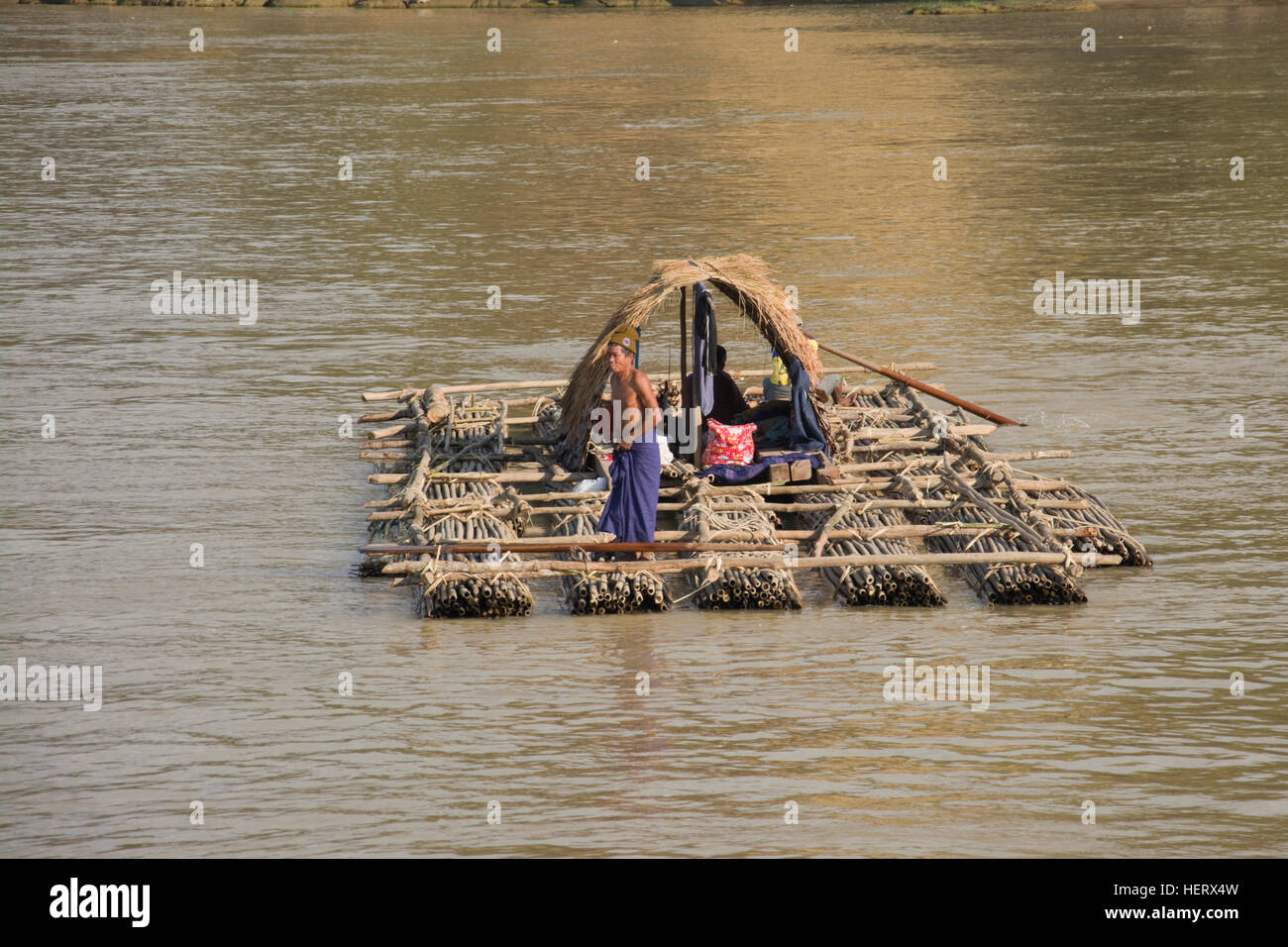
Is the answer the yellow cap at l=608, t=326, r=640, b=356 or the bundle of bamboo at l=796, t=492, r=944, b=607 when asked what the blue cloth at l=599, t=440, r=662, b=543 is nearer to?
the yellow cap at l=608, t=326, r=640, b=356

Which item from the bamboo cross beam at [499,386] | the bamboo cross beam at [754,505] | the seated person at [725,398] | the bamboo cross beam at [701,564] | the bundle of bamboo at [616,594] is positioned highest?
the bamboo cross beam at [499,386]

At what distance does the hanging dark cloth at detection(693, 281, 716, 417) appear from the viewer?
1245 cm

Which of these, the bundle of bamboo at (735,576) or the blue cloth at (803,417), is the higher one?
the blue cloth at (803,417)

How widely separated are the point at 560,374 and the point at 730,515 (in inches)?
214

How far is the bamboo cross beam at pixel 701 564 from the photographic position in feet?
34.0

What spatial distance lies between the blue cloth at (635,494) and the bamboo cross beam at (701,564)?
0.33 metres

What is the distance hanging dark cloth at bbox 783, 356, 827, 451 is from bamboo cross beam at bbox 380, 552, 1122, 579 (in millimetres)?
2063

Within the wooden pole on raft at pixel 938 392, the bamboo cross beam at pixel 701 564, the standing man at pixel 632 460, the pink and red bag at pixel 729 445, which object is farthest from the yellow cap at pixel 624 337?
the wooden pole on raft at pixel 938 392

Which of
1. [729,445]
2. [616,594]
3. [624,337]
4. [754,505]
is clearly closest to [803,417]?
[729,445]

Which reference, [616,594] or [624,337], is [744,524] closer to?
[616,594]

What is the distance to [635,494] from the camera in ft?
35.6

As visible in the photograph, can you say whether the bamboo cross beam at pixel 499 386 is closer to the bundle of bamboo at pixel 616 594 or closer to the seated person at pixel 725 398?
the seated person at pixel 725 398

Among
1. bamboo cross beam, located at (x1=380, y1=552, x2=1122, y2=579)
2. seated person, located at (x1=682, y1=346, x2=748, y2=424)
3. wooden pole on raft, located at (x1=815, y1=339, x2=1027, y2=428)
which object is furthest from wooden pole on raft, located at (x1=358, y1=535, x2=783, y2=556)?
wooden pole on raft, located at (x1=815, y1=339, x2=1027, y2=428)

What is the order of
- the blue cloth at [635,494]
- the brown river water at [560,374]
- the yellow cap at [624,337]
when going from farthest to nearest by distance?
the yellow cap at [624,337]
the blue cloth at [635,494]
the brown river water at [560,374]
